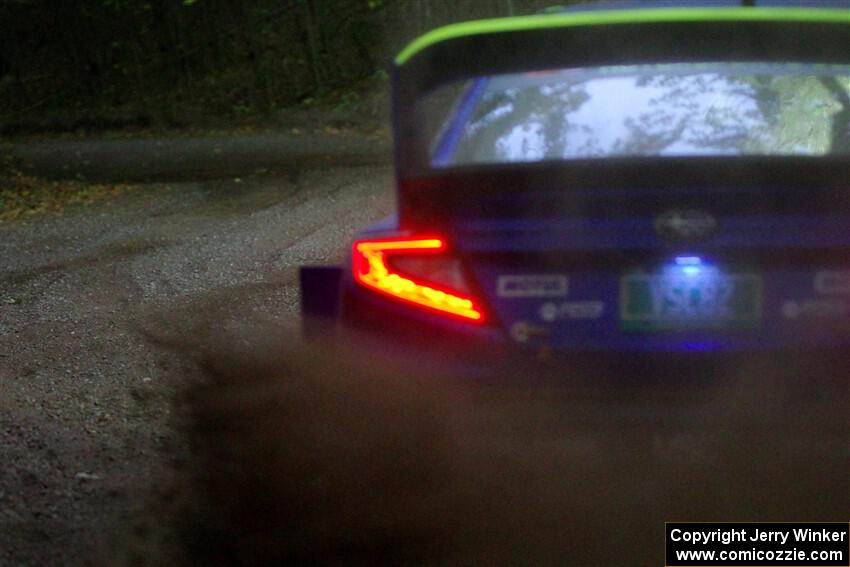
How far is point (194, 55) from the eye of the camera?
25875 millimetres

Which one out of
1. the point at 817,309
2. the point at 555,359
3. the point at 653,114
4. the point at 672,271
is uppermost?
the point at 653,114

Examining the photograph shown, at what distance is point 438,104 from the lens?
8688 mm

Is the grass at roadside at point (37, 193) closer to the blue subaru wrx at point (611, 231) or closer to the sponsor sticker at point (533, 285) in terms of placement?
the blue subaru wrx at point (611, 231)

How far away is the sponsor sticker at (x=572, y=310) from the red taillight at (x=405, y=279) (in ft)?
0.62

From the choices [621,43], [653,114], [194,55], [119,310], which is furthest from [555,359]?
[194,55]

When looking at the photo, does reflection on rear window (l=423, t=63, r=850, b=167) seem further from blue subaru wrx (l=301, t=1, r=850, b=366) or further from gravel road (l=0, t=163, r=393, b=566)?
gravel road (l=0, t=163, r=393, b=566)

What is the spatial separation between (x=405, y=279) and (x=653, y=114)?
1.09 meters

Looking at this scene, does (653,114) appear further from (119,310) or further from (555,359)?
(119,310)

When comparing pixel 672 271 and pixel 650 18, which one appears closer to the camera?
pixel 672 271

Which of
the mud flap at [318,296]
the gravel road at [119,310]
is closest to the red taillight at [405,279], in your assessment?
the mud flap at [318,296]

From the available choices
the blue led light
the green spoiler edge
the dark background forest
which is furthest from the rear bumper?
the dark background forest

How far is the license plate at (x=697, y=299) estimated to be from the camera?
3.40 m

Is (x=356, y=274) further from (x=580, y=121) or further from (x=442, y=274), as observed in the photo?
(x=580, y=121)

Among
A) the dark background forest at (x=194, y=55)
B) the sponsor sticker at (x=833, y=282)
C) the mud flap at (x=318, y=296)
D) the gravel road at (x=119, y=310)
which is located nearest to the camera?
the sponsor sticker at (x=833, y=282)
